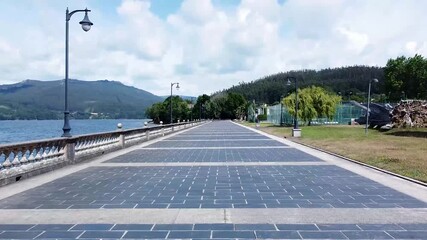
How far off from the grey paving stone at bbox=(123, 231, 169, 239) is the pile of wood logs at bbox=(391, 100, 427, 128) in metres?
44.9

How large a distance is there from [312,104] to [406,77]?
47.1 metres

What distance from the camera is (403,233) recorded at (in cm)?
596

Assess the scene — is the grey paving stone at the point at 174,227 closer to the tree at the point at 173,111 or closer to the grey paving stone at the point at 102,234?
the grey paving stone at the point at 102,234

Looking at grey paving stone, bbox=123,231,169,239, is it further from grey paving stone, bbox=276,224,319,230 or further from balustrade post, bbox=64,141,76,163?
balustrade post, bbox=64,141,76,163

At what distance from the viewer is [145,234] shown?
5.90 meters

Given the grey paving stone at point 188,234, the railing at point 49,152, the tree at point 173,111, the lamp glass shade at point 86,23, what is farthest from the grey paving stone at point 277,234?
the tree at point 173,111

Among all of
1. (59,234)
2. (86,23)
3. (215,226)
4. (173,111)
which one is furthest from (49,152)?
(173,111)

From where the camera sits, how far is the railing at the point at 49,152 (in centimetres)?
1045

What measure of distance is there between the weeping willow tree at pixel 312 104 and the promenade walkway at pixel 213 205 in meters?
52.6

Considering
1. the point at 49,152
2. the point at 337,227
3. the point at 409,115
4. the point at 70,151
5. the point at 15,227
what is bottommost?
the point at 15,227

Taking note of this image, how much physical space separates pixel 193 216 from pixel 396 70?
105 m

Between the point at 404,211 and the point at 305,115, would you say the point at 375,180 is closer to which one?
the point at 404,211

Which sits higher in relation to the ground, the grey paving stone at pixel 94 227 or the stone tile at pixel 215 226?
the stone tile at pixel 215 226

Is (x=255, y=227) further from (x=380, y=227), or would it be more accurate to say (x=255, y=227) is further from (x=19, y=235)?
(x=19, y=235)
